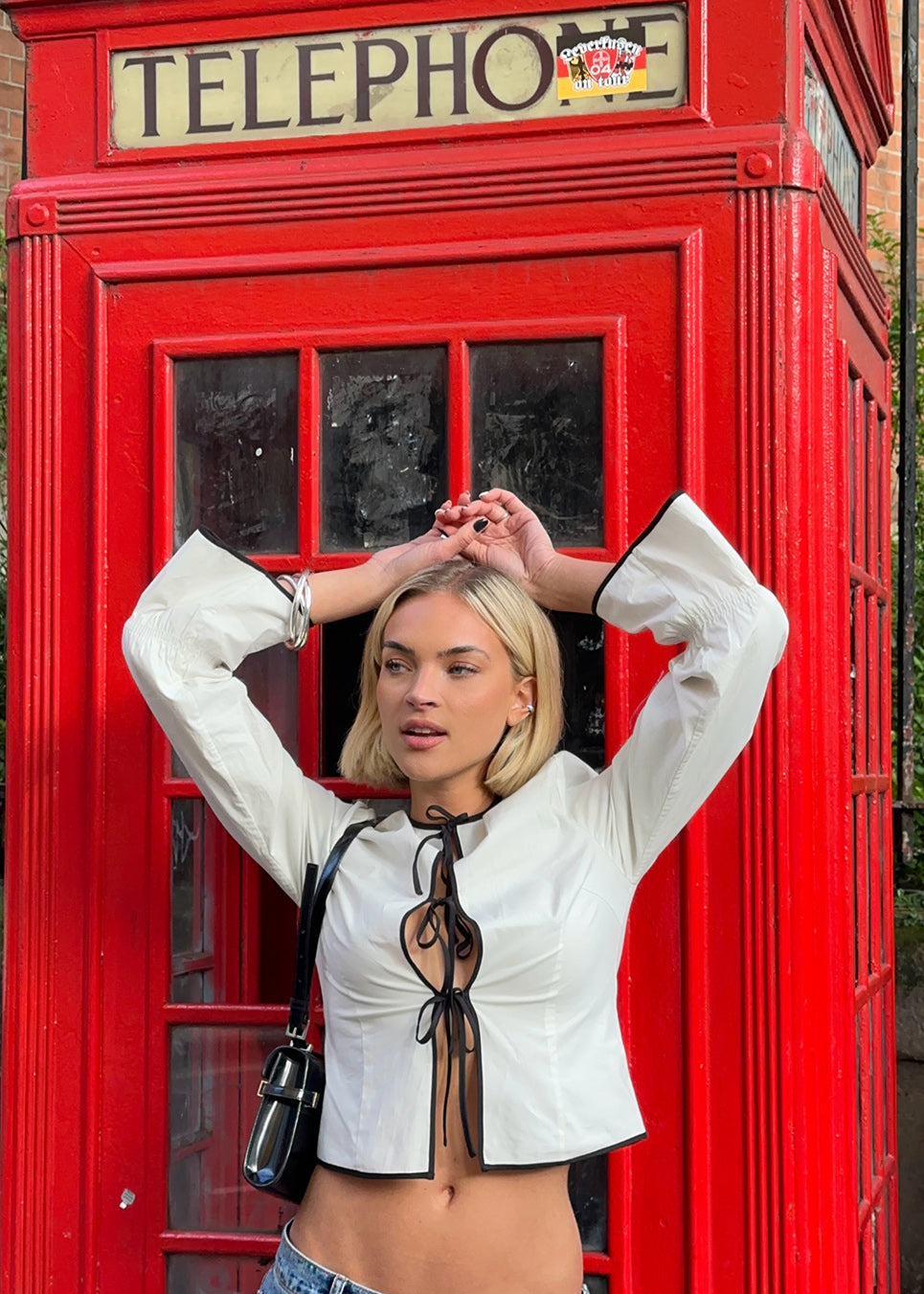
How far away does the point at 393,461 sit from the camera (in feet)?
7.91

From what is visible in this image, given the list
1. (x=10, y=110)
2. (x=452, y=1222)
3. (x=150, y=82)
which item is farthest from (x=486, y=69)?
(x=10, y=110)

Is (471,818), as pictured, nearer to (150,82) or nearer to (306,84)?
(306,84)

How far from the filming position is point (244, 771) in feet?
6.97

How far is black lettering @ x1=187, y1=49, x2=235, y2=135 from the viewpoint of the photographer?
249 centimetres

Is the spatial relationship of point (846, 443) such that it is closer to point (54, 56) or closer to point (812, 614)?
point (812, 614)

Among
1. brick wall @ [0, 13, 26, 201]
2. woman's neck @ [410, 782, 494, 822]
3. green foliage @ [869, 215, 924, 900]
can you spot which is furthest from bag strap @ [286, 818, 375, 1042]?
brick wall @ [0, 13, 26, 201]

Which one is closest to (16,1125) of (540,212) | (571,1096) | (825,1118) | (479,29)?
(571,1096)

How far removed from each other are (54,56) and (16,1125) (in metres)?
1.70

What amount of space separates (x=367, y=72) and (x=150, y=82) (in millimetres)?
358

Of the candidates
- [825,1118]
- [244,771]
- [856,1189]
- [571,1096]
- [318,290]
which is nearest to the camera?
[571,1096]

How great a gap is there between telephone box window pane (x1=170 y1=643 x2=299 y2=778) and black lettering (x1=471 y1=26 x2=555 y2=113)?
89 centimetres

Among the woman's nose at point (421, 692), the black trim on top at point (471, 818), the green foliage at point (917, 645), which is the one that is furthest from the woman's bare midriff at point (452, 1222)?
the green foliage at point (917, 645)

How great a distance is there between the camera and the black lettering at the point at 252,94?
2475 mm

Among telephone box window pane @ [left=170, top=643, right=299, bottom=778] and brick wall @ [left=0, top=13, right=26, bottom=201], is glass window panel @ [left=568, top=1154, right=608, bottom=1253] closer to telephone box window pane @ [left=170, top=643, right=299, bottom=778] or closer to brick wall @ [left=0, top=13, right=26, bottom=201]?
telephone box window pane @ [left=170, top=643, right=299, bottom=778]
